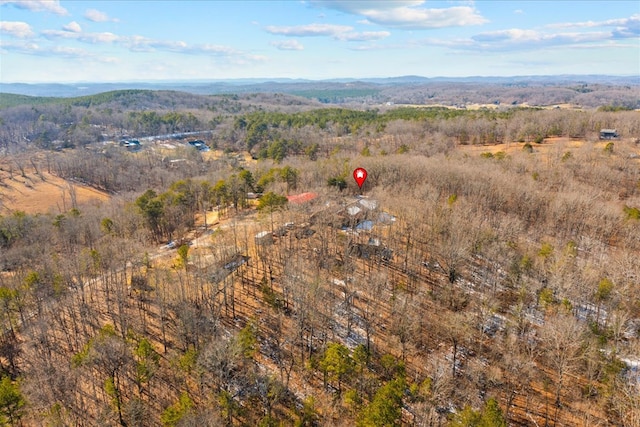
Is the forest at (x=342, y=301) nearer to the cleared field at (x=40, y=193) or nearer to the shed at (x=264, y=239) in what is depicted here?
the shed at (x=264, y=239)

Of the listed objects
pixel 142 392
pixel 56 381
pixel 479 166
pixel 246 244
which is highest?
pixel 479 166

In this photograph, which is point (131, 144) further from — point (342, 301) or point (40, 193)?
point (342, 301)

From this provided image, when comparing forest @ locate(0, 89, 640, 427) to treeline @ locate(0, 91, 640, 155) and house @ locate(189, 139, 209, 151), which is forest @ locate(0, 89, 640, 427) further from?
house @ locate(189, 139, 209, 151)

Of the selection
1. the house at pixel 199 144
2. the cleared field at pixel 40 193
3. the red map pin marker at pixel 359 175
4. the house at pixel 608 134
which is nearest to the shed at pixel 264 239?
the red map pin marker at pixel 359 175

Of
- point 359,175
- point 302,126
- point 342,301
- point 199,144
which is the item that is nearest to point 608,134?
point 359,175

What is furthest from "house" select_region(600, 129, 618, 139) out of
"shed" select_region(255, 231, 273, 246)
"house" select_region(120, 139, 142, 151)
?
"house" select_region(120, 139, 142, 151)

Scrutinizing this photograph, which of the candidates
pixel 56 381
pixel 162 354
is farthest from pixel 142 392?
pixel 56 381

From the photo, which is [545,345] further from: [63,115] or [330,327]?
[63,115]

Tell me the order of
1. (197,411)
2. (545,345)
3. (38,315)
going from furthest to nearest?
(38,315) < (545,345) < (197,411)
